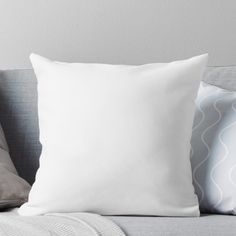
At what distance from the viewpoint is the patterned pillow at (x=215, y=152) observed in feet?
6.59

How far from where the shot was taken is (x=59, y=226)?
167 centimetres

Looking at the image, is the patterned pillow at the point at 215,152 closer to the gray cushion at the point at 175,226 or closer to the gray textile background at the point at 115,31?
the gray cushion at the point at 175,226

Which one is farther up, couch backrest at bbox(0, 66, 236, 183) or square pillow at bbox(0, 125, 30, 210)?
couch backrest at bbox(0, 66, 236, 183)

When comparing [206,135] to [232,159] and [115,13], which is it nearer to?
[232,159]

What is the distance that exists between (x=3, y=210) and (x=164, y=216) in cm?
52

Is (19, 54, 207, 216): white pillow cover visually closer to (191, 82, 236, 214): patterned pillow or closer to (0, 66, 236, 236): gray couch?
(191, 82, 236, 214): patterned pillow

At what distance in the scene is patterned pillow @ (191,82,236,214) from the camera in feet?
6.59

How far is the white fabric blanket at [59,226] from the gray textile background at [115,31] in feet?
3.95

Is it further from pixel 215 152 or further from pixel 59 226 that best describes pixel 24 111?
pixel 59 226

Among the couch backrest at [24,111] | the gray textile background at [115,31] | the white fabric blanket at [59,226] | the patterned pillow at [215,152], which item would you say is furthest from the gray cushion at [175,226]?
the gray textile background at [115,31]

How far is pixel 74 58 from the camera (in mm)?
2881

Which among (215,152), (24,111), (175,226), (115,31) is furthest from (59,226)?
(115,31)

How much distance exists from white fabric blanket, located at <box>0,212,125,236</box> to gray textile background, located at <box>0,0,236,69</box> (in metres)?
1.20

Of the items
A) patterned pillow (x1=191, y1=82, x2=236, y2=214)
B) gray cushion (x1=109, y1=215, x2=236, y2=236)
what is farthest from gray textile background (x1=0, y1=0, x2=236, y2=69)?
gray cushion (x1=109, y1=215, x2=236, y2=236)
